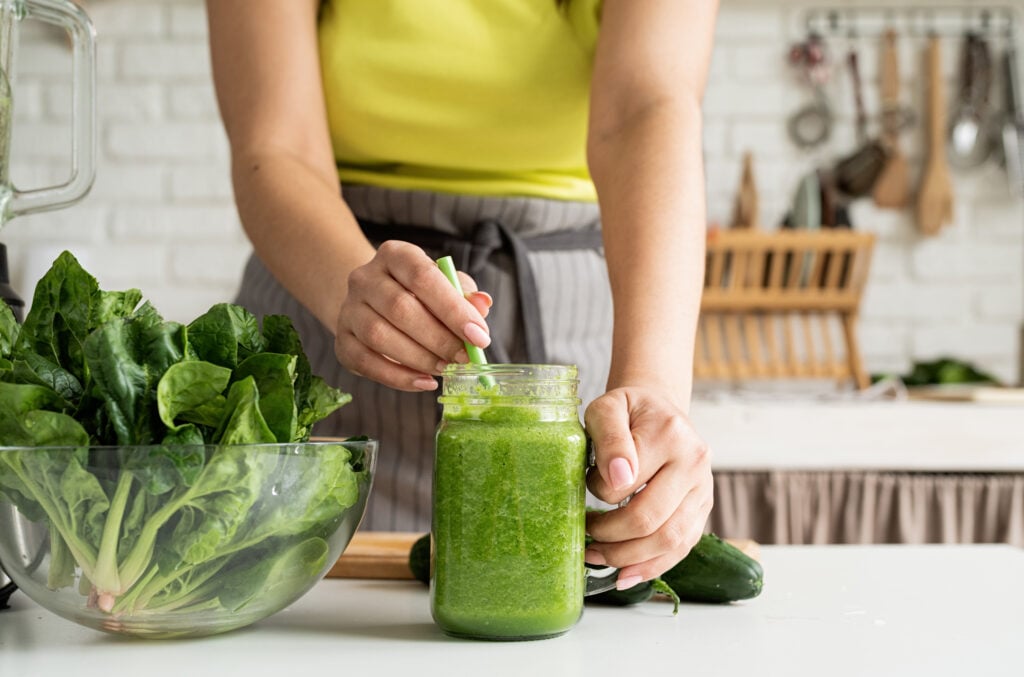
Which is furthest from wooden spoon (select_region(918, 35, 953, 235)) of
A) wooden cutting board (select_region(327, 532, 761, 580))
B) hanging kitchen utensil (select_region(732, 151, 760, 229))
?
wooden cutting board (select_region(327, 532, 761, 580))

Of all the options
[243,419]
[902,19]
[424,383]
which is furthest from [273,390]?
[902,19]

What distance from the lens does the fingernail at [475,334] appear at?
0.69 metres

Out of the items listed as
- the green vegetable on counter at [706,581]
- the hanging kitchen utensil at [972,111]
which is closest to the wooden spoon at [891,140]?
the hanging kitchen utensil at [972,111]

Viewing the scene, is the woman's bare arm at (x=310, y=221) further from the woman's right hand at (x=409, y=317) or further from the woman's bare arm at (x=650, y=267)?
the woman's bare arm at (x=650, y=267)

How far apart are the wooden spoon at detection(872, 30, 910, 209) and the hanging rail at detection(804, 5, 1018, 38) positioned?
49 millimetres

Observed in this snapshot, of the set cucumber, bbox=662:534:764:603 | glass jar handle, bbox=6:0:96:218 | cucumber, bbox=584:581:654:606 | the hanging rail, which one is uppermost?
the hanging rail

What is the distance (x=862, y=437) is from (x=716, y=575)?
4.37 ft

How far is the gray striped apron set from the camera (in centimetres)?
127

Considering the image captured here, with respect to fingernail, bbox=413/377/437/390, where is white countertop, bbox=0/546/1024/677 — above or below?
below

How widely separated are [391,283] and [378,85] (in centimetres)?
57

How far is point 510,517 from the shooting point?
0.65m

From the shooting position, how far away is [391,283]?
29.1 inches

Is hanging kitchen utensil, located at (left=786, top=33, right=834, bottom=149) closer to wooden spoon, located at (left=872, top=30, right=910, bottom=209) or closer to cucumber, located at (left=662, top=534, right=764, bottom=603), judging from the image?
wooden spoon, located at (left=872, top=30, right=910, bottom=209)

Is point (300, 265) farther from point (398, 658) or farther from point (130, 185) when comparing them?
point (130, 185)
